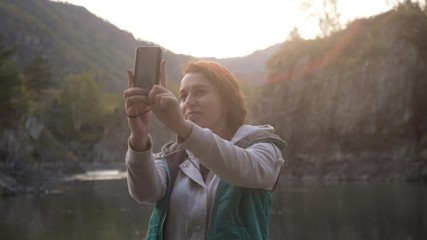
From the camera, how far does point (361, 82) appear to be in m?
50.7

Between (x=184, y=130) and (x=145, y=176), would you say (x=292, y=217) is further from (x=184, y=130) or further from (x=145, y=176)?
(x=184, y=130)

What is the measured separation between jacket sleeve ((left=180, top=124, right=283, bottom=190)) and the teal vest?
63 mm

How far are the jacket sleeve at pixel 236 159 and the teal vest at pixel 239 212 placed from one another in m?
0.06

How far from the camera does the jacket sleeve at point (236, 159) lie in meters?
2.27

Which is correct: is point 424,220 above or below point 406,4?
below

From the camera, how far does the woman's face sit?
2764mm

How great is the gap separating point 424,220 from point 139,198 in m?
17.1

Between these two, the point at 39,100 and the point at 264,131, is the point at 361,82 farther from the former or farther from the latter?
the point at 39,100

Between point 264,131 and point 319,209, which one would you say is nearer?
point 264,131

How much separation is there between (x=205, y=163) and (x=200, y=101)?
51cm

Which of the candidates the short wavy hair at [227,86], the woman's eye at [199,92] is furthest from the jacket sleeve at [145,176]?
the short wavy hair at [227,86]

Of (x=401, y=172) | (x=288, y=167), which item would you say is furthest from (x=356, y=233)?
(x=288, y=167)

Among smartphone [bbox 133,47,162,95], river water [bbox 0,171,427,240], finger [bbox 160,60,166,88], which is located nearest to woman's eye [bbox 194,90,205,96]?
finger [bbox 160,60,166,88]

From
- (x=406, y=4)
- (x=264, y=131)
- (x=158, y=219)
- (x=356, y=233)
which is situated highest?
(x=406, y=4)
